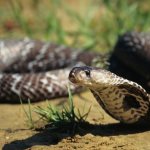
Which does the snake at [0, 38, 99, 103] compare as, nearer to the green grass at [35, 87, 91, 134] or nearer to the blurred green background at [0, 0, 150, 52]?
the blurred green background at [0, 0, 150, 52]

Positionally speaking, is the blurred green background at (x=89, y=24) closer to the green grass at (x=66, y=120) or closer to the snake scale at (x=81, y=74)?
the snake scale at (x=81, y=74)

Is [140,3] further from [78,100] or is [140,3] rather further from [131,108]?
[131,108]

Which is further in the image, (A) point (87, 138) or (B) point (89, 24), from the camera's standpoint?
(B) point (89, 24)

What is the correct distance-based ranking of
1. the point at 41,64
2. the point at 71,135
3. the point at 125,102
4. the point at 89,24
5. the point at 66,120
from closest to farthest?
the point at 125,102 → the point at 71,135 → the point at 66,120 → the point at 41,64 → the point at 89,24

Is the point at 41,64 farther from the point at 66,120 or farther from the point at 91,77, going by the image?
the point at 91,77

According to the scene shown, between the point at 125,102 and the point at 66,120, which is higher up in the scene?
the point at 125,102

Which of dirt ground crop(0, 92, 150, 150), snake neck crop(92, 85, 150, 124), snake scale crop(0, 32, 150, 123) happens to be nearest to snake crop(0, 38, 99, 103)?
snake scale crop(0, 32, 150, 123)

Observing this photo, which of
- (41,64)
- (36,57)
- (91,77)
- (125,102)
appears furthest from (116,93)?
(36,57)
